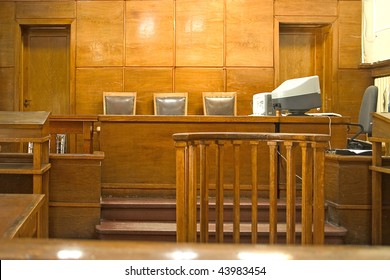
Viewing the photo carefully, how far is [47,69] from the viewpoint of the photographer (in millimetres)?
6203

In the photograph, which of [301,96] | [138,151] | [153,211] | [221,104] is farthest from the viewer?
[221,104]

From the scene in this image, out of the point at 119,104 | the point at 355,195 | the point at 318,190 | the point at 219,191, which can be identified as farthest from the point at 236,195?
the point at 119,104

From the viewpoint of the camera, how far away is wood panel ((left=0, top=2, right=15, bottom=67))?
19.4 ft

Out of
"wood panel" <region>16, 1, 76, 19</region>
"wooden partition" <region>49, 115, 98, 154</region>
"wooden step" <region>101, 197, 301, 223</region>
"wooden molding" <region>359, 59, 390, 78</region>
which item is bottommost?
"wooden step" <region>101, 197, 301, 223</region>

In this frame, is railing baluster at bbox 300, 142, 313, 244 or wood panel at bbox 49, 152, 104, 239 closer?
railing baluster at bbox 300, 142, 313, 244

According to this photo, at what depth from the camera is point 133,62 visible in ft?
19.5

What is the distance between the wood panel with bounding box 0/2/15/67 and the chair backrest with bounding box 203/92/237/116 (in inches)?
109

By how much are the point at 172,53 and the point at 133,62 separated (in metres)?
0.55

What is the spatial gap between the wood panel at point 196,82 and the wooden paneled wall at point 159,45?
1 cm

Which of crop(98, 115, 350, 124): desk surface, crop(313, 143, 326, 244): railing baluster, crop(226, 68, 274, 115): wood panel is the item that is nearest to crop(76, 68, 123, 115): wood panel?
crop(226, 68, 274, 115): wood panel

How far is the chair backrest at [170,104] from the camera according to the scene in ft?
17.9

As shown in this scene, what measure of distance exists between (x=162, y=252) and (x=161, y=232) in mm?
2232

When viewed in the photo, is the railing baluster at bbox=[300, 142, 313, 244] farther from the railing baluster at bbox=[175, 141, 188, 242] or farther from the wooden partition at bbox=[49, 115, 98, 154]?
the wooden partition at bbox=[49, 115, 98, 154]

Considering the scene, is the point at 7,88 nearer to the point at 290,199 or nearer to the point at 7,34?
the point at 7,34
